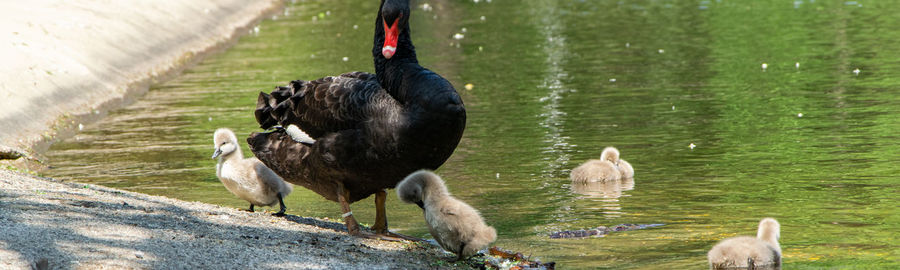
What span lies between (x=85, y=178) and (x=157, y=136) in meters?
3.52

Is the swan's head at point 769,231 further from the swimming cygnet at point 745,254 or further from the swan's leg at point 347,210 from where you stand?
the swan's leg at point 347,210

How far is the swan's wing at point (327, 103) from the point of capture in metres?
9.37

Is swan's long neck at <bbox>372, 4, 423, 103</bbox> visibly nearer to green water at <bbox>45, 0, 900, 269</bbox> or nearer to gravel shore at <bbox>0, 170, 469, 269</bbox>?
gravel shore at <bbox>0, 170, 469, 269</bbox>

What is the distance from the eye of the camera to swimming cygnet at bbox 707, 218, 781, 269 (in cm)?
866

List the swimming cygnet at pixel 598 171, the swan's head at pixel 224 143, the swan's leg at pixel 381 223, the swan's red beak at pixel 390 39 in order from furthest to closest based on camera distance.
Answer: the swimming cygnet at pixel 598 171
the swan's head at pixel 224 143
the swan's leg at pixel 381 223
the swan's red beak at pixel 390 39

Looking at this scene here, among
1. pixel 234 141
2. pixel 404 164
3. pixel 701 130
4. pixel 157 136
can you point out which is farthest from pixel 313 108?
pixel 157 136

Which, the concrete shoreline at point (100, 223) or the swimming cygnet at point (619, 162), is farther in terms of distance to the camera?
the swimming cygnet at point (619, 162)

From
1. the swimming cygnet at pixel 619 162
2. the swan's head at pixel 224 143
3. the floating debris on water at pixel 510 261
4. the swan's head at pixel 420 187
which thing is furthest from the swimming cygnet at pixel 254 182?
the swimming cygnet at pixel 619 162

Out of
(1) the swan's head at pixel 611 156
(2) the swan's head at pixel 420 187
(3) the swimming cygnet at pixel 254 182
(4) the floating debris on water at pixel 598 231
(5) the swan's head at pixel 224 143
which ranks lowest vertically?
(4) the floating debris on water at pixel 598 231

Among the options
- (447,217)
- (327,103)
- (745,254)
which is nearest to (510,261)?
(447,217)

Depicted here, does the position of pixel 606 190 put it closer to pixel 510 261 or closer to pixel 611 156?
pixel 611 156

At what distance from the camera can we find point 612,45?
27547 mm

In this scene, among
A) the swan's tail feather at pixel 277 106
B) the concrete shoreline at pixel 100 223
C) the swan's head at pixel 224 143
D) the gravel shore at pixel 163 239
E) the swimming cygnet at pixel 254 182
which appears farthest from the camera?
the swan's head at pixel 224 143

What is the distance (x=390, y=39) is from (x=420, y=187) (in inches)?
54.9
